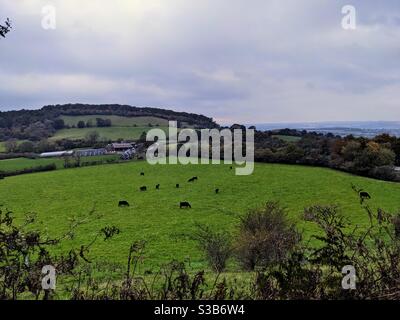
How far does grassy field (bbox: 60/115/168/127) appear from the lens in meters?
127

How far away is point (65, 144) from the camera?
98562 mm

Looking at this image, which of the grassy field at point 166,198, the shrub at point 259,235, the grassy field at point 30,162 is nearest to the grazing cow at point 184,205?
the grassy field at point 166,198

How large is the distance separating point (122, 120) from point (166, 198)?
88849 mm

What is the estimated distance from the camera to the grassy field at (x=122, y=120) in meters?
127

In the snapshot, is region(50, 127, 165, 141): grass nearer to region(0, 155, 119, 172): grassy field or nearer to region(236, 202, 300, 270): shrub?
region(0, 155, 119, 172): grassy field

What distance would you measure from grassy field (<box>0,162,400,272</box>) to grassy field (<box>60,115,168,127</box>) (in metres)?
56.2

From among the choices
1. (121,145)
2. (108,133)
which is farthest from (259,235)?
(108,133)

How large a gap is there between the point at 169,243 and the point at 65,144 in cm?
7826

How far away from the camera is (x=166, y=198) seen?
152 feet

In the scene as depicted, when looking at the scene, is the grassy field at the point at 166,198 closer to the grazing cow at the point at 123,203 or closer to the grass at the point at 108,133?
the grazing cow at the point at 123,203

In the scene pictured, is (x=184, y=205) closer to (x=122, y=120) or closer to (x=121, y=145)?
(x=121, y=145)

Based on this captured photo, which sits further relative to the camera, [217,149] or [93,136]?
[93,136]
